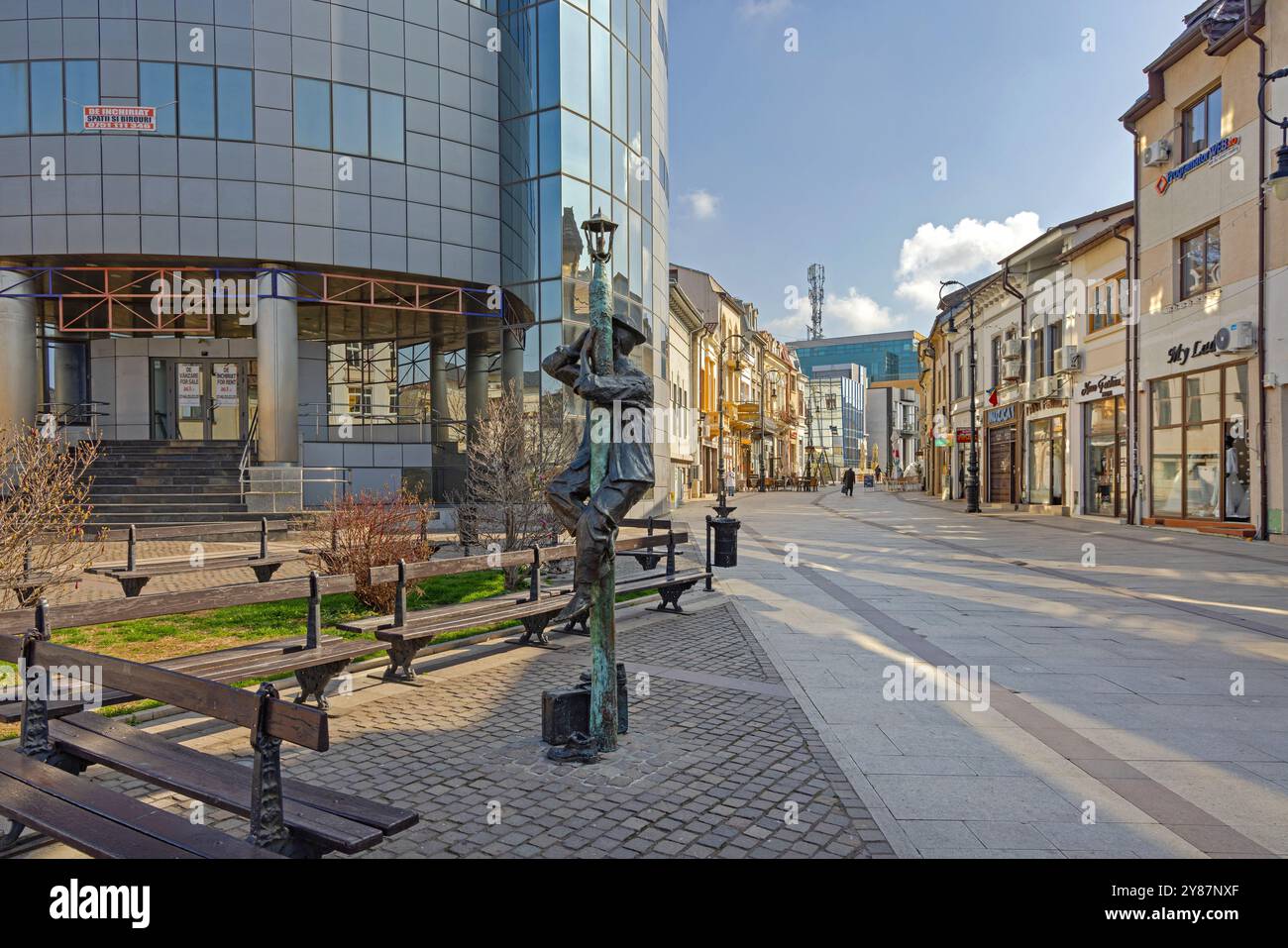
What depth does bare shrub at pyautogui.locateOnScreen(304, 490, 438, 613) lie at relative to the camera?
29.6 ft

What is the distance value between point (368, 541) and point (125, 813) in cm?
604

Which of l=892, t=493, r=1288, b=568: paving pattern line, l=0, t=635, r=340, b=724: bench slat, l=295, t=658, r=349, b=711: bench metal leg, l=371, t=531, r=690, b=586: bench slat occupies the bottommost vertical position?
l=892, t=493, r=1288, b=568: paving pattern line

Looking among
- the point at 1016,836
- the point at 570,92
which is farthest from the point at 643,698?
the point at 570,92

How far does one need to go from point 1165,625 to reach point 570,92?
21.2 m

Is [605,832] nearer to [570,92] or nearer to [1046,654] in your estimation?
[1046,654]

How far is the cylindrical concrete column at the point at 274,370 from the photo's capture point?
884 inches

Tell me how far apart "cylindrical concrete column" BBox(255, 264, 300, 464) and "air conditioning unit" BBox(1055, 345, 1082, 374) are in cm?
2512

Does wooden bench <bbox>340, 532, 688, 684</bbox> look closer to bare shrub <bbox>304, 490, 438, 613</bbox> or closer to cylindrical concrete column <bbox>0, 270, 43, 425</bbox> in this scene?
bare shrub <bbox>304, 490, 438, 613</bbox>

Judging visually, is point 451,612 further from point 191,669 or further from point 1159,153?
point 1159,153

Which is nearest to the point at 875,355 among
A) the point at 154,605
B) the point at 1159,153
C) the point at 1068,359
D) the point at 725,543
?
the point at 1068,359

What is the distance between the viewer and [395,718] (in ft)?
18.6

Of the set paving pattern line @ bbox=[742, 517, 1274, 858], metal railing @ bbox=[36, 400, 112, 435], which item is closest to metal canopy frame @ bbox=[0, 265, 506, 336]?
A: metal railing @ bbox=[36, 400, 112, 435]

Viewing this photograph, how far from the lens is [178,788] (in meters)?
3.25
